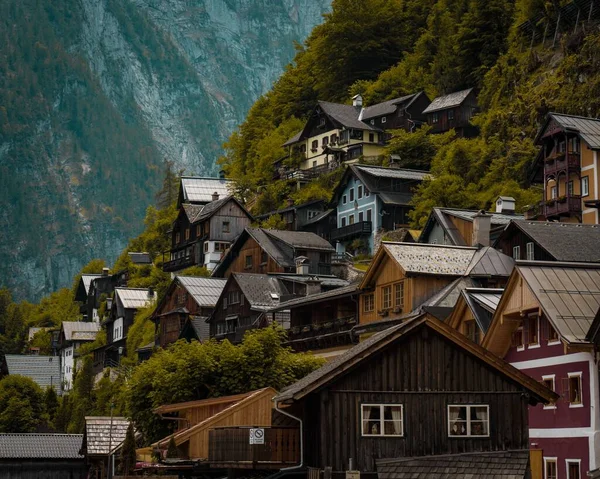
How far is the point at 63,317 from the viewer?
594ft

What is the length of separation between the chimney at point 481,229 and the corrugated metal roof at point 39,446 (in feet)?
84.7

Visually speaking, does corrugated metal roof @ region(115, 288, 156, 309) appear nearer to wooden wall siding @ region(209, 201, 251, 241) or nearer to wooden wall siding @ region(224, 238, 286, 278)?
wooden wall siding @ region(209, 201, 251, 241)

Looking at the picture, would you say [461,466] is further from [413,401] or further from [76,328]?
[76,328]

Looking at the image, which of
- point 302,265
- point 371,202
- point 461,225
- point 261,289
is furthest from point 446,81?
point 461,225

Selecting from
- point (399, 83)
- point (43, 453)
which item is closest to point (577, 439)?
point (43, 453)

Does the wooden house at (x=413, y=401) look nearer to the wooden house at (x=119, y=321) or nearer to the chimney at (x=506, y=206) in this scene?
the chimney at (x=506, y=206)

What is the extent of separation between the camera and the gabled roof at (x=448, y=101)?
125300 millimetres

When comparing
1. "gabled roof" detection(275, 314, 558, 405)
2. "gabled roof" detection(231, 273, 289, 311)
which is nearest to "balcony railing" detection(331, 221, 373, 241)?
"gabled roof" detection(231, 273, 289, 311)

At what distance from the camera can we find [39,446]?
77812 millimetres

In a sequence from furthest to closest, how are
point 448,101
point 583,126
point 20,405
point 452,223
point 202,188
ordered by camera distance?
point 202,188
point 448,101
point 20,405
point 583,126
point 452,223

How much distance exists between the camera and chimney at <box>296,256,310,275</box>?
99.1 m

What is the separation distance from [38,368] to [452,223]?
72390 mm

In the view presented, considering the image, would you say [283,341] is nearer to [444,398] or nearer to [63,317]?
[444,398]

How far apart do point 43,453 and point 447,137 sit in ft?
190
